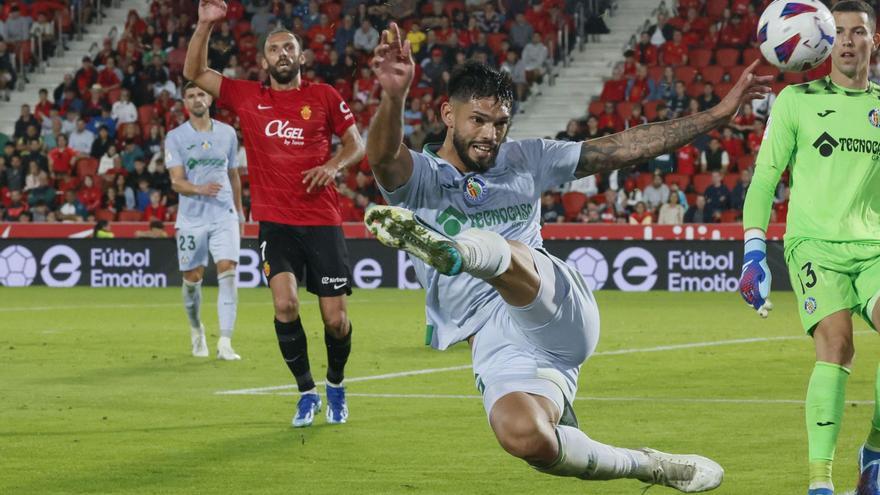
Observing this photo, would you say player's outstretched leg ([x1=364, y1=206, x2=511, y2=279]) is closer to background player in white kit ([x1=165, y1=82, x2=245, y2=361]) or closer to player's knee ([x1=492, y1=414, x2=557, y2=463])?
player's knee ([x1=492, y1=414, x2=557, y2=463])

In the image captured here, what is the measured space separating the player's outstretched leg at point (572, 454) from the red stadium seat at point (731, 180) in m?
18.3

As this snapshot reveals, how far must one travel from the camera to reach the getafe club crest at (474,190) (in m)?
6.05

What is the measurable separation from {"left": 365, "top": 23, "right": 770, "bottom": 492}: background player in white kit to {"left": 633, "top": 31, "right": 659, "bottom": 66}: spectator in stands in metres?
22.1

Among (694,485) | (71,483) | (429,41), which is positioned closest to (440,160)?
(694,485)

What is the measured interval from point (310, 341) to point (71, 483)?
7786mm

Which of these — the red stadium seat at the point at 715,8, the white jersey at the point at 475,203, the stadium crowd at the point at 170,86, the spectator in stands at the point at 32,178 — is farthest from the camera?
the red stadium seat at the point at 715,8

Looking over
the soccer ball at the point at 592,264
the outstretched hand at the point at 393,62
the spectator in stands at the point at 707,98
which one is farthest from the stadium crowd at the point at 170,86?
the outstretched hand at the point at 393,62

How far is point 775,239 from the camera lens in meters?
22.0

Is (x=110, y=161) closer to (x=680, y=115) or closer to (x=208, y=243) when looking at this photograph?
(x=680, y=115)

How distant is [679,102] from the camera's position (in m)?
25.6

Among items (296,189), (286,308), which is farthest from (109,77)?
(286,308)

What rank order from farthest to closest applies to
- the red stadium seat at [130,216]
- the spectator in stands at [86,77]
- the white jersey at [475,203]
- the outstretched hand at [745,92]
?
the spectator in stands at [86,77] < the red stadium seat at [130,216] < the white jersey at [475,203] < the outstretched hand at [745,92]

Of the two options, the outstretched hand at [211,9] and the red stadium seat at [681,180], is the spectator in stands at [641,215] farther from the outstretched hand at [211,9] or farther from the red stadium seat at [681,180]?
the outstretched hand at [211,9]

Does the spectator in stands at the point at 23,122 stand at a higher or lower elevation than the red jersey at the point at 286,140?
lower
